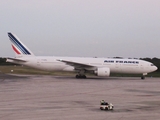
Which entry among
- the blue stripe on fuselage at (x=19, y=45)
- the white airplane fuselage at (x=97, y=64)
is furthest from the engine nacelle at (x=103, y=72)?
the blue stripe on fuselage at (x=19, y=45)

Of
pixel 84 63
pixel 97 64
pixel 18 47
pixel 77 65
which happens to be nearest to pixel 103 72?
pixel 97 64

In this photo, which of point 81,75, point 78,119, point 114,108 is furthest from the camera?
point 81,75

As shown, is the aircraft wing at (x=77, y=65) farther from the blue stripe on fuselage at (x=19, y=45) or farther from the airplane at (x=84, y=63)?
the blue stripe on fuselage at (x=19, y=45)

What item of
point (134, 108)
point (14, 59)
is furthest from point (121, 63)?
point (134, 108)

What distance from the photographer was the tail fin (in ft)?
117

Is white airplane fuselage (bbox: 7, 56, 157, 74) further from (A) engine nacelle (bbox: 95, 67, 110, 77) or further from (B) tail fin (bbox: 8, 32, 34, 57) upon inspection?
(A) engine nacelle (bbox: 95, 67, 110, 77)

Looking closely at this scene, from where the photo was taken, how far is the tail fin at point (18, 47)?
117 feet

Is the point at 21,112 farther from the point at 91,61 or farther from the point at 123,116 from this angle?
the point at 91,61

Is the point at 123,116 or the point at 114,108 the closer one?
the point at 123,116

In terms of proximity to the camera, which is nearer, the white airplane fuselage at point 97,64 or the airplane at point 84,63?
the airplane at point 84,63

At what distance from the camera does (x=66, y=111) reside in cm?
1062

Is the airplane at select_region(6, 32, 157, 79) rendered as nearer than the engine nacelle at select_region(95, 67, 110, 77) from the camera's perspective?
No

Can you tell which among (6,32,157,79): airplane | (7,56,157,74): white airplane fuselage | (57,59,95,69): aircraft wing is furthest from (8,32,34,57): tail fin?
(57,59,95,69): aircraft wing

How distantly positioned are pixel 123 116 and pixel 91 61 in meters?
25.0
